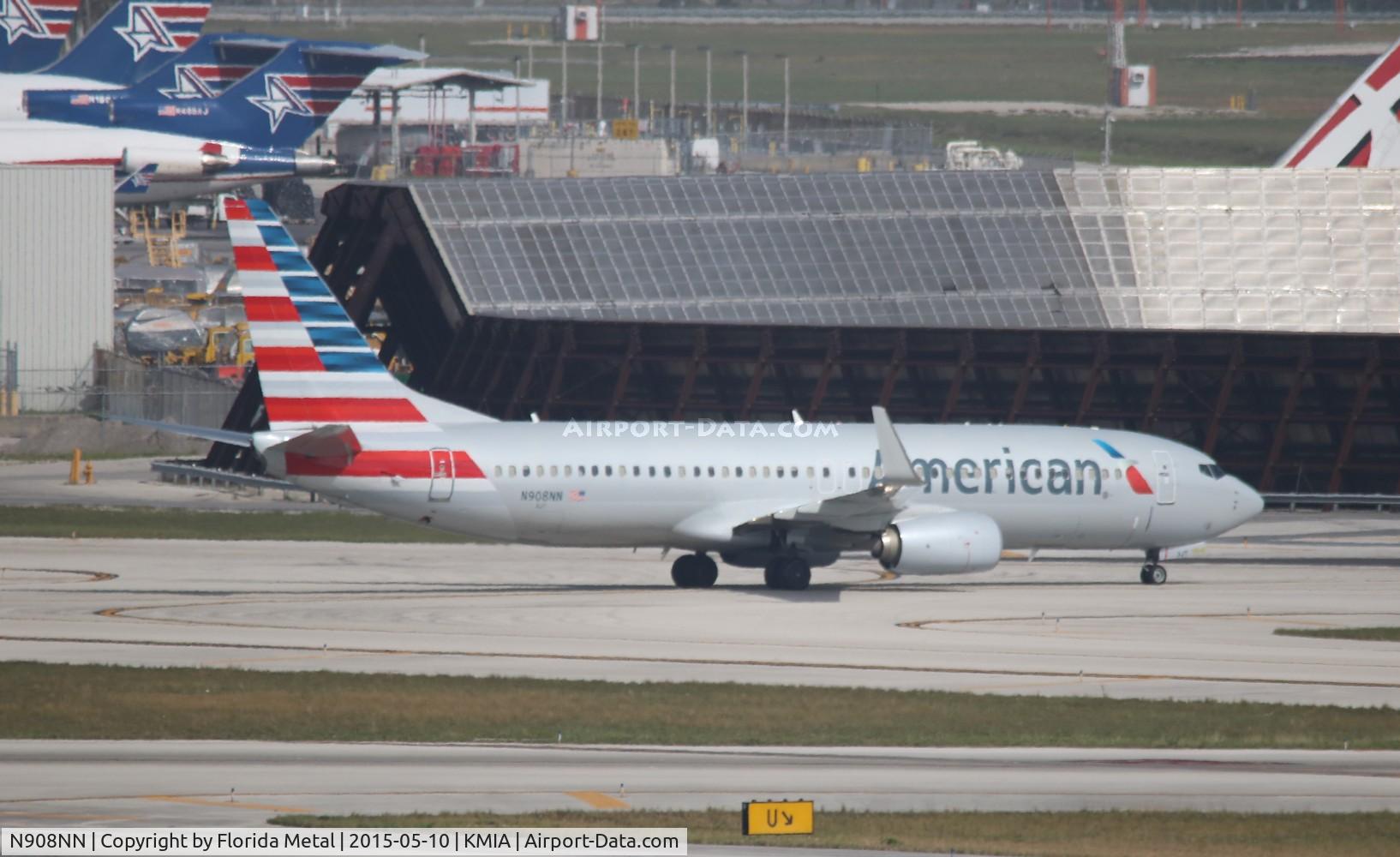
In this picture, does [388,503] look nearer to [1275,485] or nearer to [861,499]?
[861,499]

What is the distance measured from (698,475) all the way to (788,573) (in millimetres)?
2881

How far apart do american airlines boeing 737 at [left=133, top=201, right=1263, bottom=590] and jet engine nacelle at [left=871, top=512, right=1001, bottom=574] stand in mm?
40

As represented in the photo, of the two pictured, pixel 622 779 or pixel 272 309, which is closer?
pixel 622 779

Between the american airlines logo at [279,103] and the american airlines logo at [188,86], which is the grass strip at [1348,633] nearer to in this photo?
the american airlines logo at [279,103]

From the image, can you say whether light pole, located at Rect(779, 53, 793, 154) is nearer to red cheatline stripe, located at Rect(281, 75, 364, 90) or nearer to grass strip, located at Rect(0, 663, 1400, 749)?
red cheatline stripe, located at Rect(281, 75, 364, 90)

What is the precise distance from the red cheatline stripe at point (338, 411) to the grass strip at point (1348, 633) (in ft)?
59.0

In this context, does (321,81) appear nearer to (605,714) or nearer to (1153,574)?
(1153,574)

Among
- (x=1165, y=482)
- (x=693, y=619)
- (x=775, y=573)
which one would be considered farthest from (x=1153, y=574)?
(x=693, y=619)

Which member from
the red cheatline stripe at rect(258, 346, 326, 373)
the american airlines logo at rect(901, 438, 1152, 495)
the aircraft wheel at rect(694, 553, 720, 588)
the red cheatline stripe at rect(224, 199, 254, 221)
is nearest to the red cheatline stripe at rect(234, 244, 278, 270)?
the red cheatline stripe at rect(224, 199, 254, 221)

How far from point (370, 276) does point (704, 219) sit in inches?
453

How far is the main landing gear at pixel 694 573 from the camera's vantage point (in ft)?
142

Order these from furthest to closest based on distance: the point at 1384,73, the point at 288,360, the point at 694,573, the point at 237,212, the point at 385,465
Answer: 1. the point at 1384,73
2. the point at 694,573
3. the point at 288,360
4. the point at 237,212
5. the point at 385,465

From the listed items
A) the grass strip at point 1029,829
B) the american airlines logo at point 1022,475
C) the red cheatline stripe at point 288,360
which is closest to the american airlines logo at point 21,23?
the red cheatline stripe at point 288,360

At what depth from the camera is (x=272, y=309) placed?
39.3 m
